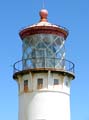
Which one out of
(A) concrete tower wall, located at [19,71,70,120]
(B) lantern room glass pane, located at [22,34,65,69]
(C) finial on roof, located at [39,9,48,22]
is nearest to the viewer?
(A) concrete tower wall, located at [19,71,70,120]

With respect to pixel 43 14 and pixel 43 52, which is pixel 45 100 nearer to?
pixel 43 52

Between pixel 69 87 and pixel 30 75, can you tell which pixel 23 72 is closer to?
pixel 30 75

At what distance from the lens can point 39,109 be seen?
28078mm

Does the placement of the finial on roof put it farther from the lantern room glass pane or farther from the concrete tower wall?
the concrete tower wall

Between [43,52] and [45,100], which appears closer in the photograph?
[45,100]

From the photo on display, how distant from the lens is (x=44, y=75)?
93.8 ft

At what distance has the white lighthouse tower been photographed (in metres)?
28.2

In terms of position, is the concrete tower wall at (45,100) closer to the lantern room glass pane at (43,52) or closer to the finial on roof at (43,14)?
the lantern room glass pane at (43,52)

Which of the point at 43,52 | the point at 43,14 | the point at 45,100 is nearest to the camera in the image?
the point at 45,100

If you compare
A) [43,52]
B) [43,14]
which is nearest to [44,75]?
[43,52]

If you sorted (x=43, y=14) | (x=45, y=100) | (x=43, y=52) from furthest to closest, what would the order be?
(x=43, y=14)
(x=43, y=52)
(x=45, y=100)

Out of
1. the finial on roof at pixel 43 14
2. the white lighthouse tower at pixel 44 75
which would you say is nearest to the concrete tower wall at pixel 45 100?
the white lighthouse tower at pixel 44 75

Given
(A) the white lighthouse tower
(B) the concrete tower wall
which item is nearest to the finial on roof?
(A) the white lighthouse tower

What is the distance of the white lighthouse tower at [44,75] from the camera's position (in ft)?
92.6
